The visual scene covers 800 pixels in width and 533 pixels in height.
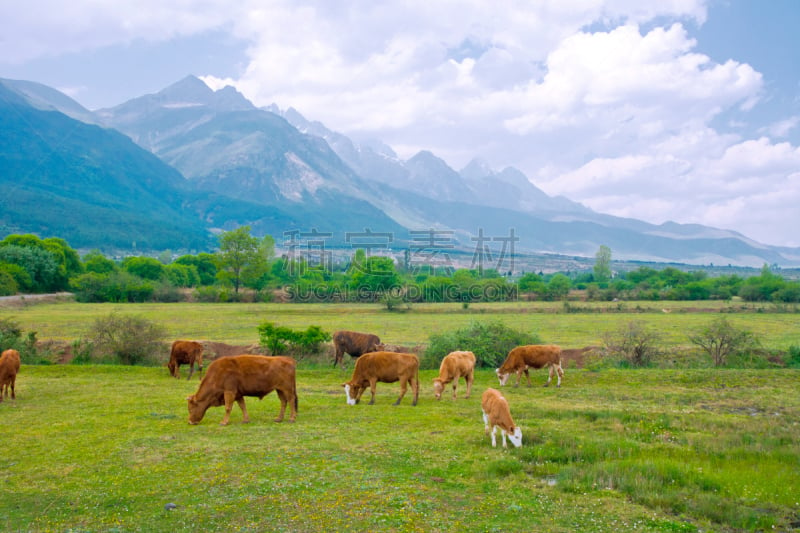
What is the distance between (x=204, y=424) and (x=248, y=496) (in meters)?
5.40

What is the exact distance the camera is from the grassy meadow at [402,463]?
7.51 m

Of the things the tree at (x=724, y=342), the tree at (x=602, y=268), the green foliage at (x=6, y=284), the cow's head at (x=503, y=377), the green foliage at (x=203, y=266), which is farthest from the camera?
the tree at (x=602, y=268)

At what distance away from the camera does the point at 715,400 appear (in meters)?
17.0

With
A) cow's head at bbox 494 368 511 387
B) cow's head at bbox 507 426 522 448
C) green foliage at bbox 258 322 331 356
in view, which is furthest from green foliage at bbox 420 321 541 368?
cow's head at bbox 507 426 522 448

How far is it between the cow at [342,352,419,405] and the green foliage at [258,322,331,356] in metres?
11.3

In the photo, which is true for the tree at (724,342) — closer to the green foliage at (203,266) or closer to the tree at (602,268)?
the green foliage at (203,266)

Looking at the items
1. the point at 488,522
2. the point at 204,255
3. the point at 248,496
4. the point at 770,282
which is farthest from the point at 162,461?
the point at 204,255

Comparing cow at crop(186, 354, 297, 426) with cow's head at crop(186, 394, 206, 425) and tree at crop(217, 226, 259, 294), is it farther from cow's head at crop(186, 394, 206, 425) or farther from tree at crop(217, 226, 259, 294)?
tree at crop(217, 226, 259, 294)

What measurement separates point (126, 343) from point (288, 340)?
7.49 meters

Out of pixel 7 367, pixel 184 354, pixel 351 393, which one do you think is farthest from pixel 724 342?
pixel 7 367

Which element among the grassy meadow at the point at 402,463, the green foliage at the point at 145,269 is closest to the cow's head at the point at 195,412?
the grassy meadow at the point at 402,463

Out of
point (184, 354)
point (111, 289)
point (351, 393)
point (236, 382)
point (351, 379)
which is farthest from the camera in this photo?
point (111, 289)

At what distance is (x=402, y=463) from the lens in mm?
9898

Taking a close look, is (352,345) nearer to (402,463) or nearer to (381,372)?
(381,372)
